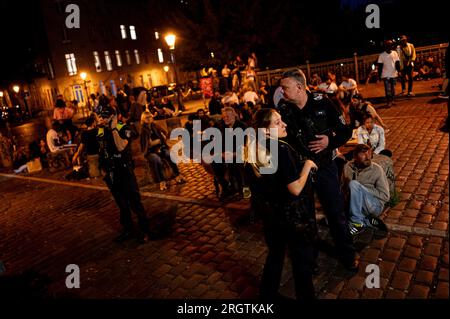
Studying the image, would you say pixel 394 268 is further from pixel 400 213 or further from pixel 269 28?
pixel 269 28

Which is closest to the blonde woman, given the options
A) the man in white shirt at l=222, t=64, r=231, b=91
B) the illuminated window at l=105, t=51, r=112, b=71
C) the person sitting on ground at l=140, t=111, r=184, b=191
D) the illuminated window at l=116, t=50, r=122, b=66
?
the person sitting on ground at l=140, t=111, r=184, b=191

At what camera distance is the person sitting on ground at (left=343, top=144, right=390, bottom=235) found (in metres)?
4.96

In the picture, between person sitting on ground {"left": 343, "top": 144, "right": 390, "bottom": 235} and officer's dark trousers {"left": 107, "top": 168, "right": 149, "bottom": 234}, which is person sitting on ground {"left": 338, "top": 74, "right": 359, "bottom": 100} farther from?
officer's dark trousers {"left": 107, "top": 168, "right": 149, "bottom": 234}

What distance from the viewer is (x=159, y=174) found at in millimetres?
8398

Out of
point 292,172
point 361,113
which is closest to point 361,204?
point 292,172

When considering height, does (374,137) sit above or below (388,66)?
below

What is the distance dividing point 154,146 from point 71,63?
36031 mm

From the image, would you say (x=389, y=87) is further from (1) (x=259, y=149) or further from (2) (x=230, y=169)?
(1) (x=259, y=149)

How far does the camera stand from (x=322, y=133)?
3.97 meters

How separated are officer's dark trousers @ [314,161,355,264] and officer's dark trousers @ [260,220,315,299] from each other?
824mm

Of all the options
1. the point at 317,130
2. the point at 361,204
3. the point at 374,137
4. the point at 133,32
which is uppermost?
the point at 133,32

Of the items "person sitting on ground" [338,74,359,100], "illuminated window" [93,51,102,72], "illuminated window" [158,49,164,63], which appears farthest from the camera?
"illuminated window" [158,49,164,63]
